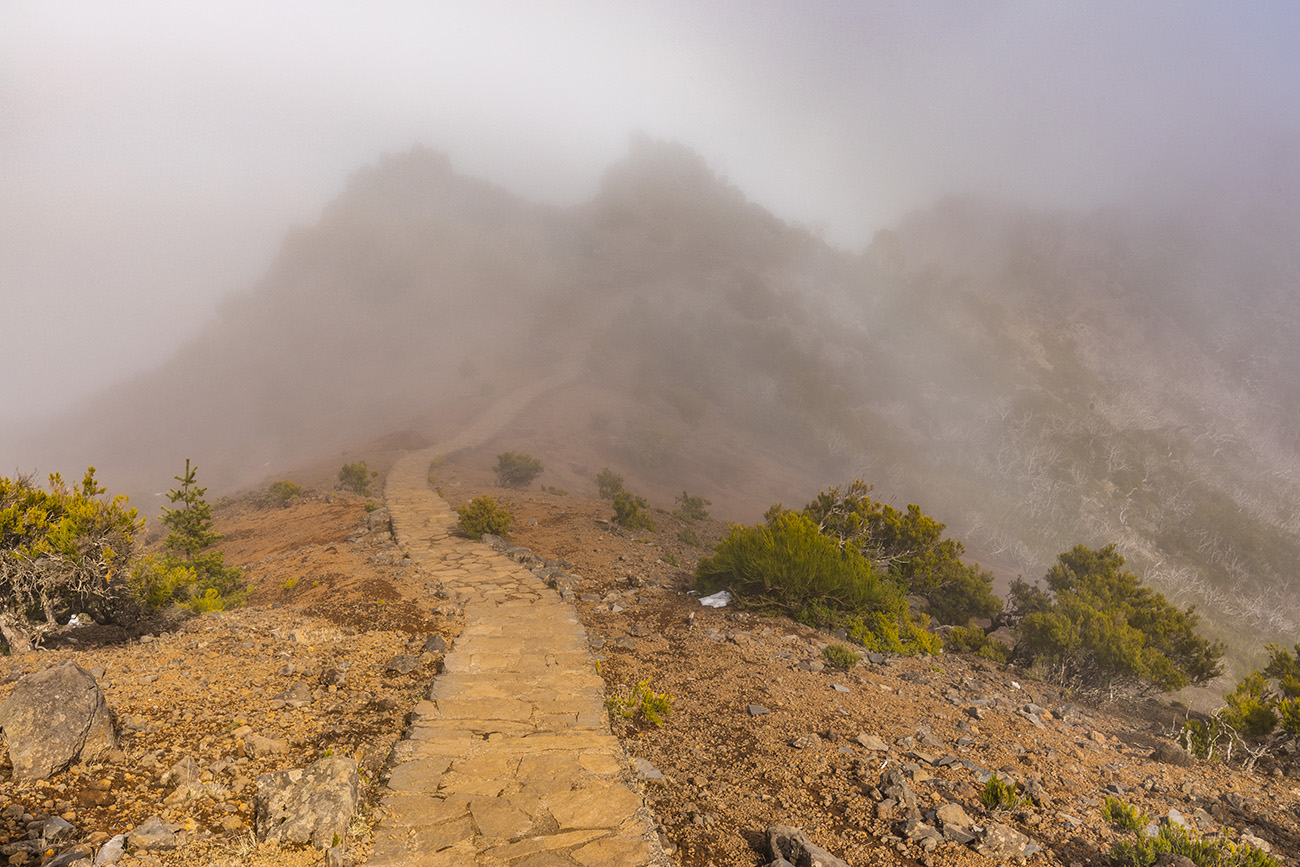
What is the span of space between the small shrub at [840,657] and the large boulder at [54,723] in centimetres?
577

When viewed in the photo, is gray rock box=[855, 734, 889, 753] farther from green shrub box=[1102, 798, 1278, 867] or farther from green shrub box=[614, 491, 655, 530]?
green shrub box=[614, 491, 655, 530]

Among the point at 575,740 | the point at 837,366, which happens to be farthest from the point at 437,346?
the point at 575,740

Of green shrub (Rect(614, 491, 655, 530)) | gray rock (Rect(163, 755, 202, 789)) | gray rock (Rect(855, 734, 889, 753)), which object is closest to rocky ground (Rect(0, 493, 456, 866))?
gray rock (Rect(163, 755, 202, 789))

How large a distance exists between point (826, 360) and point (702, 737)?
176 feet

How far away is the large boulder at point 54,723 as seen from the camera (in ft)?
8.70

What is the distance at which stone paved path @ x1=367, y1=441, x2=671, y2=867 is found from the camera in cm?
273

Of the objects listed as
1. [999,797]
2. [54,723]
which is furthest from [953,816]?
[54,723]

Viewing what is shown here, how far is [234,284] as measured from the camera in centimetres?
8950

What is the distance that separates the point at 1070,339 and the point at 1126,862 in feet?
225

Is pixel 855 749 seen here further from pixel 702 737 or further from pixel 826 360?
pixel 826 360

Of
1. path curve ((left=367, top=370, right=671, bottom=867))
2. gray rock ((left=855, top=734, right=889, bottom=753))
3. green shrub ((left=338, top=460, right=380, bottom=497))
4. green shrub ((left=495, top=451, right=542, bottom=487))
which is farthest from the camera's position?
green shrub ((left=495, top=451, right=542, bottom=487))

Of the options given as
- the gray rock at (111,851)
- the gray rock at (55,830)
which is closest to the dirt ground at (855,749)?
the gray rock at (111,851)

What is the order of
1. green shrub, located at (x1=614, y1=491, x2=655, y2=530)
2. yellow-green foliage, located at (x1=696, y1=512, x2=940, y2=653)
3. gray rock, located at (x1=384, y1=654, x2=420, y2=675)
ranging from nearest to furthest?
gray rock, located at (x1=384, y1=654, x2=420, y2=675), yellow-green foliage, located at (x1=696, y1=512, x2=940, y2=653), green shrub, located at (x1=614, y1=491, x2=655, y2=530)

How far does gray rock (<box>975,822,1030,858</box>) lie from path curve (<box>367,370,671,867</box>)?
67.1 inches
